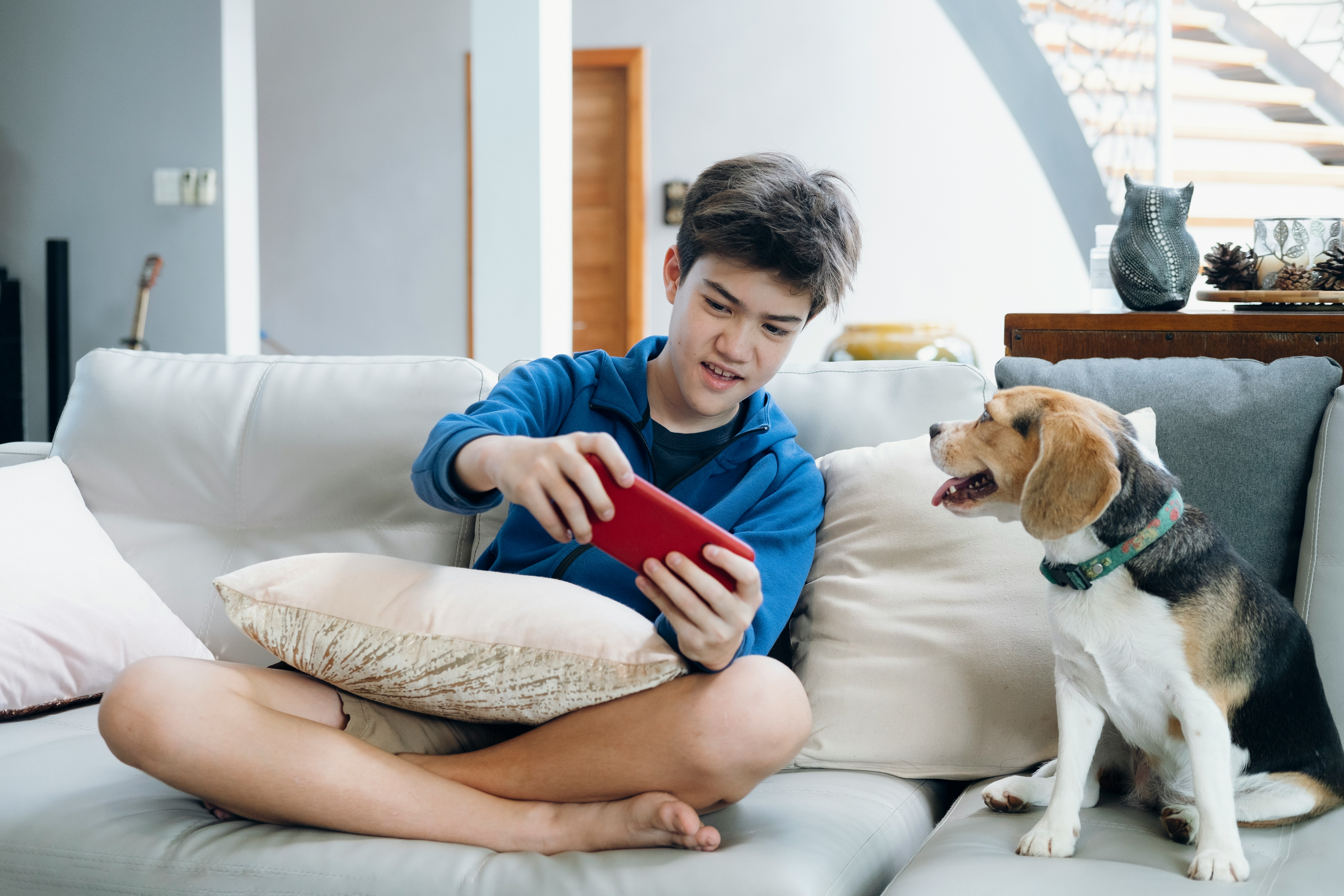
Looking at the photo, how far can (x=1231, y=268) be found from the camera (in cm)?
192

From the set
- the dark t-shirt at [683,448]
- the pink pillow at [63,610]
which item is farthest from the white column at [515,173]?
the dark t-shirt at [683,448]

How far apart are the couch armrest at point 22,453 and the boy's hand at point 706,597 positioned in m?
1.47

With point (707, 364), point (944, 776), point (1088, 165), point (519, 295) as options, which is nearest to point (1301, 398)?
point (944, 776)

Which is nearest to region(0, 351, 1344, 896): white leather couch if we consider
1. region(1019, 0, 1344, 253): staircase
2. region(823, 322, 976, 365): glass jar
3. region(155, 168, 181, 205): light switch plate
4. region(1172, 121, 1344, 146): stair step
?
region(823, 322, 976, 365): glass jar

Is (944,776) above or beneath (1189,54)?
beneath

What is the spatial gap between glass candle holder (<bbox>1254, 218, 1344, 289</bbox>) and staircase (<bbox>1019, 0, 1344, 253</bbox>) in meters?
1.94

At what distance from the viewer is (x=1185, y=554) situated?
111cm

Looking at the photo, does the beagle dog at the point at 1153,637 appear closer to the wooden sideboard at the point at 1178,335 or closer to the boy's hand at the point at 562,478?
the boy's hand at the point at 562,478

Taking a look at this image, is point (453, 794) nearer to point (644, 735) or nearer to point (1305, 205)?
point (644, 735)

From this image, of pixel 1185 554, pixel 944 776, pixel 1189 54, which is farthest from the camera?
pixel 1189 54

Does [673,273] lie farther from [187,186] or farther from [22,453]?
[187,186]

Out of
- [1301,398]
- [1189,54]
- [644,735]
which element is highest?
[1189,54]

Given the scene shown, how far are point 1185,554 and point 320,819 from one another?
94 centimetres

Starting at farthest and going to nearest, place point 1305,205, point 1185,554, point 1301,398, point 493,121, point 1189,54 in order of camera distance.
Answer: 1. point 1305,205
2. point 1189,54
3. point 493,121
4. point 1301,398
5. point 1185,554
